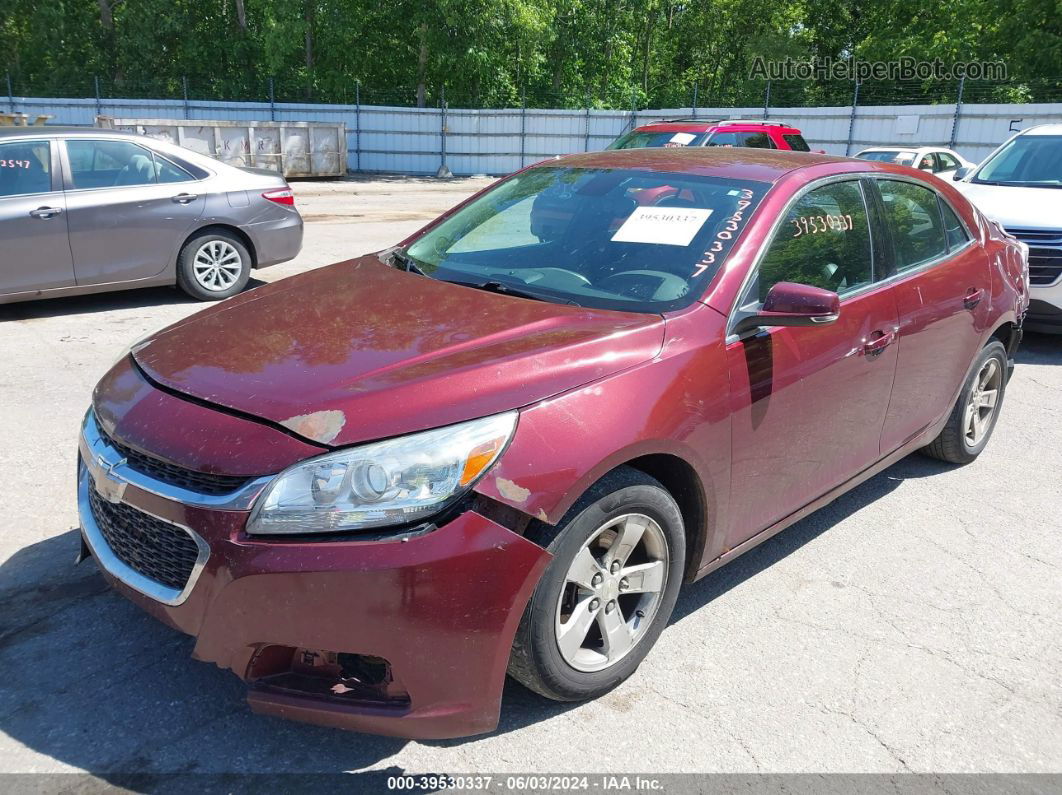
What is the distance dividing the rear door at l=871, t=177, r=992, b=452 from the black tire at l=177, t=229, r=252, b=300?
6.16 m

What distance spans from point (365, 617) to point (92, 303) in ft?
23.2

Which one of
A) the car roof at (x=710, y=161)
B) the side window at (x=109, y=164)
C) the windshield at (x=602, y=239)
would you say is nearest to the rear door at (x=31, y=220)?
the side window at (x=109, y=164)

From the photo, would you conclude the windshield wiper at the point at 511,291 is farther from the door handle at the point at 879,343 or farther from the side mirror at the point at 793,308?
the door handle at the point at 879,343

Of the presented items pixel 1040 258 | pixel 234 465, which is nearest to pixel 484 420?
pixel 234 465

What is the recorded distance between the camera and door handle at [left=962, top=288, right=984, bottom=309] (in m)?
4.34

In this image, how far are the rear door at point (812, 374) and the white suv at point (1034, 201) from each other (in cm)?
425

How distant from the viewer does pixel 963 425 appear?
4.76 m

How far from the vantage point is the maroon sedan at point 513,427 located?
2305 mm

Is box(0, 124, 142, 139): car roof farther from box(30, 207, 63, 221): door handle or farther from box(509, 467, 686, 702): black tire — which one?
box(509, 467, 686, 702): black tire

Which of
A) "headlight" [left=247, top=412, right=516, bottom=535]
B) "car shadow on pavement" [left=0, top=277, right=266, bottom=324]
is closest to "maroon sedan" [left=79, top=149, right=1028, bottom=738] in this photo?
"headlight" [left=247, top=412, right=516, bottom=535]

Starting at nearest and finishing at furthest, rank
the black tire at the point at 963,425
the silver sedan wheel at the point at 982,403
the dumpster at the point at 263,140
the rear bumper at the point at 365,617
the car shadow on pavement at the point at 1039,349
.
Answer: the rear bumper at the point at 365,617
the black tire at the point at 963,425
the silver sedan wheel at the point at 982,403
the car shadow on pavement at the point at 1039,349
the dumpster at the point at 263,140

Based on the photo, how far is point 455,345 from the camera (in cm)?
277

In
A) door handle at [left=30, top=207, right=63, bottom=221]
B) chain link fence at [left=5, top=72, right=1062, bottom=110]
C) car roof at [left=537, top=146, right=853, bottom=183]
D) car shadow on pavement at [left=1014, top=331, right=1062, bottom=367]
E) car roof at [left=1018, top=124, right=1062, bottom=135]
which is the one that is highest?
chain link fence at [left=5, top=72, right=1062, bottom=110]

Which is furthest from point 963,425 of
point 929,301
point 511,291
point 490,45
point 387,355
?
point 490,45
